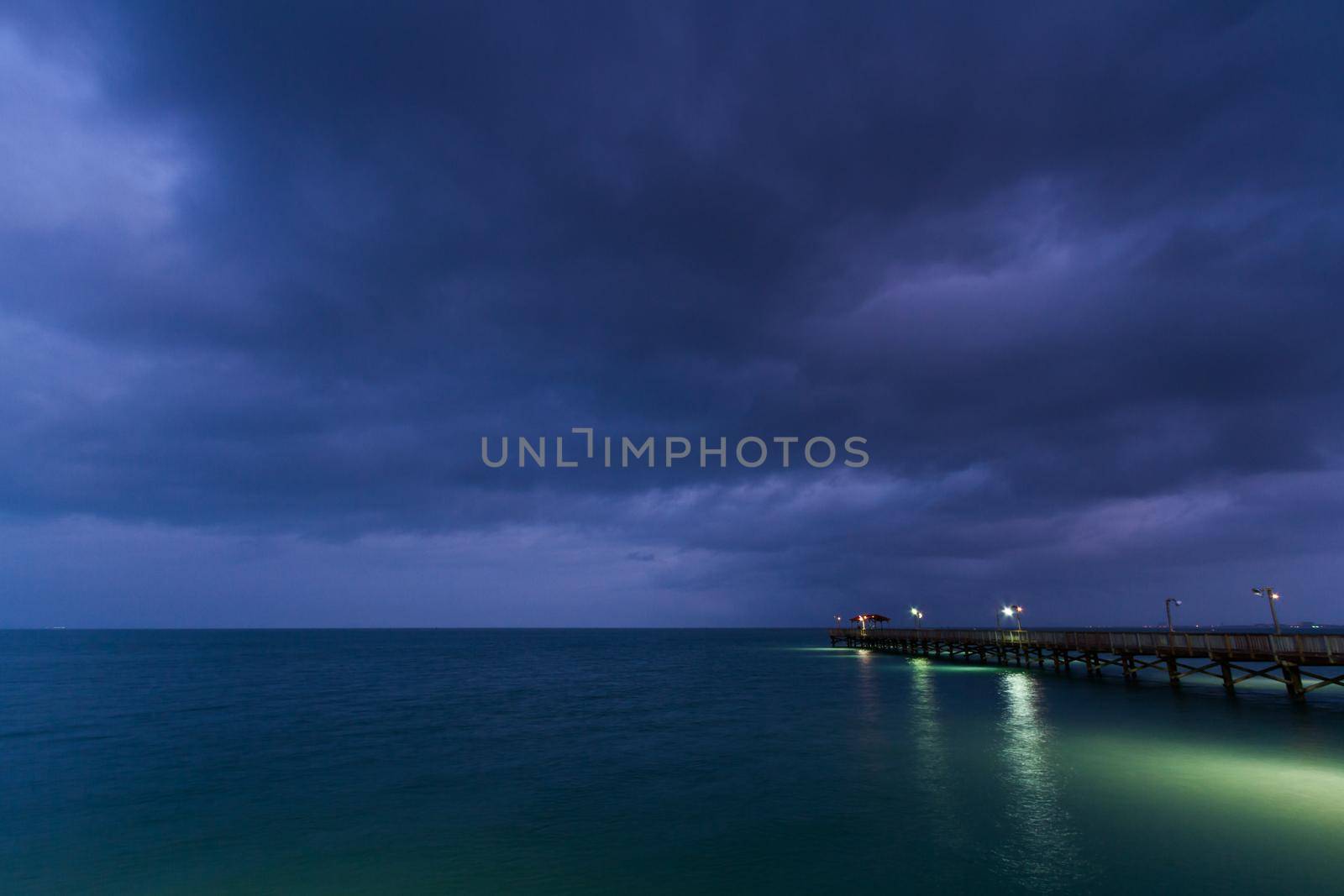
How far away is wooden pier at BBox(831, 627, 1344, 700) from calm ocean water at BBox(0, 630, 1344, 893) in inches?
92.1

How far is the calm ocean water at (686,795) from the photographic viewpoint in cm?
1661

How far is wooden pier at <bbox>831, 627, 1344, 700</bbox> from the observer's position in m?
39.0

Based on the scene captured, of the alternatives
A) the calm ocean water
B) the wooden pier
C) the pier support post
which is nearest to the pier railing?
the wooden pier

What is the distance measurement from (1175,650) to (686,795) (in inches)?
1722

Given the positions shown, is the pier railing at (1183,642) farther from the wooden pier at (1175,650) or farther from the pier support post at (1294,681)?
the pier support post at (1294,681)

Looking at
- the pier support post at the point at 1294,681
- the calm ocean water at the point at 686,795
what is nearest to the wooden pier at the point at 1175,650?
the pier support post at the point at 1294,681

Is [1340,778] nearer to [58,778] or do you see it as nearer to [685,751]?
[685,751]

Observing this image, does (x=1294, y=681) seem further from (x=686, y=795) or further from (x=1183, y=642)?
(x=686, y=795)

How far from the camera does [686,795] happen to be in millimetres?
23734

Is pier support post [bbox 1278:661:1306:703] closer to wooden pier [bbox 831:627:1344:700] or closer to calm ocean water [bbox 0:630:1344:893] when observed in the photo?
wooden pier [bbox 831:627:1344:700]

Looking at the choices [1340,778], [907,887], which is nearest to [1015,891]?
[907,887]

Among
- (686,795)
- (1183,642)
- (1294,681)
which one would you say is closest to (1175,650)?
(1183,642)

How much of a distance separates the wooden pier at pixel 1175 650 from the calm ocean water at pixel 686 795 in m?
2.34

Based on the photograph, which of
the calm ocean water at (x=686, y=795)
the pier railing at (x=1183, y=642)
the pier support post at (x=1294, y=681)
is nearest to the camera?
the calm ocean water at (x=686, y=795)
